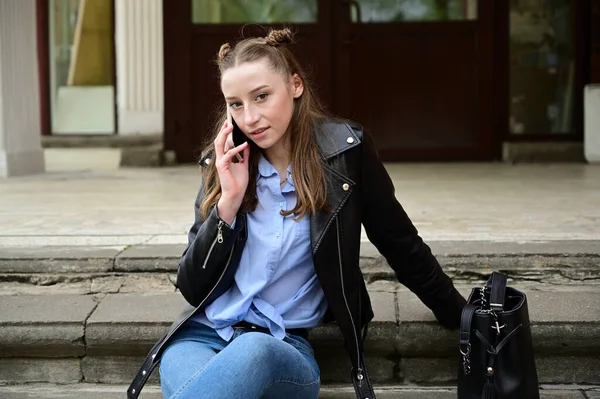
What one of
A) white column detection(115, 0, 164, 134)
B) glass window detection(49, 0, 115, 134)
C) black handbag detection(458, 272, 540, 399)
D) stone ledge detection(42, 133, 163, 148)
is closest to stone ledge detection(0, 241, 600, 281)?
black handbag detection(458, 272, 540, 399)

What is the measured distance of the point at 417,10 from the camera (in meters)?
8.20

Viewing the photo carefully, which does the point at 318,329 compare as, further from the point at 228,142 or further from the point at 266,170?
the point at 228,142

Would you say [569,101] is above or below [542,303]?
above

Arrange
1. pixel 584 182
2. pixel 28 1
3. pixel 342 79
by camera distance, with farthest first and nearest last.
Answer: pixel 342 79
pixel 28 1
pixel 584 182

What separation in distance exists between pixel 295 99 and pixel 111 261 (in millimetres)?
1274

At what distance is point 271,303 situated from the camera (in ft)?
9.41

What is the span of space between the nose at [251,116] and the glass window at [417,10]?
18.6 ft

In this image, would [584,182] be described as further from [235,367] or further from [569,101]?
[235,367]

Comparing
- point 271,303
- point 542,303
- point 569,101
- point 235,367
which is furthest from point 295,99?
point 569,101

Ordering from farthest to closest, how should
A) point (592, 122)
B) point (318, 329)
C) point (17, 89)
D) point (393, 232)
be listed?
point (592, 122)
point (17, 89)
point (318, 329)
point (393, 232)

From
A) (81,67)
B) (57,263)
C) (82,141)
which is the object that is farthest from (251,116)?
(81,67)

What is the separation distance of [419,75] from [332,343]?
17.6 feet

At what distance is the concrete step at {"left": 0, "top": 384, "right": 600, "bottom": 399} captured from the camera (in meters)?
3.27

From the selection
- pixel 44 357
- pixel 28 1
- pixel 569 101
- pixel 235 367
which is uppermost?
pixel 28 1
